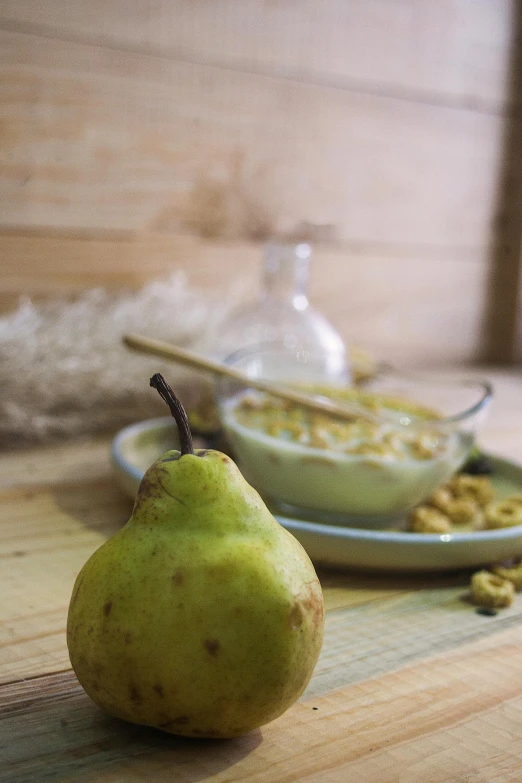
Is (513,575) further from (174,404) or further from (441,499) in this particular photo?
(174,404)

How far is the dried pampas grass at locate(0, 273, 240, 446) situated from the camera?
40.6 inches

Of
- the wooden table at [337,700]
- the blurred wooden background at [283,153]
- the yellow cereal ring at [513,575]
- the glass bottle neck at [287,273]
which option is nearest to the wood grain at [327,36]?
the blurred wooden background at [283,153]

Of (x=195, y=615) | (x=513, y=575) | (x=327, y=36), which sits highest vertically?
(x=327, y=36)

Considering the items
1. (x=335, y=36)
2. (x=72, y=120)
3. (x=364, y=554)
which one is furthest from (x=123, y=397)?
(x=335, y=36)

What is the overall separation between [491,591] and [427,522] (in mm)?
119

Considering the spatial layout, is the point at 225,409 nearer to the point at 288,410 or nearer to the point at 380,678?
the point at 288,410

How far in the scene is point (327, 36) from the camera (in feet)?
4.92

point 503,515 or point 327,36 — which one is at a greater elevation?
point 327,36

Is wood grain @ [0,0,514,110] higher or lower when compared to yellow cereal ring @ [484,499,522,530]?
higher

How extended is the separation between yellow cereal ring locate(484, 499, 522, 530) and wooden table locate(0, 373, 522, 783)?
0.07 metres

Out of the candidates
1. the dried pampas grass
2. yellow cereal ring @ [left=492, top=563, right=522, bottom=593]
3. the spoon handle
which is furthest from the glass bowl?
the dried pampas grass

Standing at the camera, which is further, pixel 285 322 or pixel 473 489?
pixel 285 322

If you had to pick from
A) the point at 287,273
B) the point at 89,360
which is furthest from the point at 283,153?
the point at 89,360

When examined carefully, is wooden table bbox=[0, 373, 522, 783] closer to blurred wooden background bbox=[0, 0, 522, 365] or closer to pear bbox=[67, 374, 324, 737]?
pear bbox=[67, 374, 324, 737]
